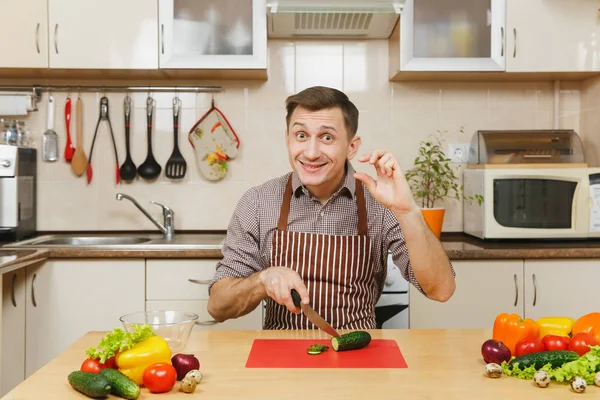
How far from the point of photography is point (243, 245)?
81.7 inches

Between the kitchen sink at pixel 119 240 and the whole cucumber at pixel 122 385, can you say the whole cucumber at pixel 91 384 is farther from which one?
the kitchen sink at pixel 119 240

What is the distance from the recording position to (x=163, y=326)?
139 centimetres

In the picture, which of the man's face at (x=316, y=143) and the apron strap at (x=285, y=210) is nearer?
the man's face at (x=316, y=143)

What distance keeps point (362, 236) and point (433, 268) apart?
0.33m

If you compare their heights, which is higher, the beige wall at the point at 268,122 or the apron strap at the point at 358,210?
the beige wall at the point at 268,122

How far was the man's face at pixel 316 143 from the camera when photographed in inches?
77.2

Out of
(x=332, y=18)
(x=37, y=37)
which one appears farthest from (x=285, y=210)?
(x=37, y=37)

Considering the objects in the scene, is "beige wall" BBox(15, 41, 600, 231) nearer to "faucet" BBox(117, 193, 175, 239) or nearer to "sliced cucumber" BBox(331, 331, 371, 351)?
"faucet" BBox(117, 193, 175, 239)

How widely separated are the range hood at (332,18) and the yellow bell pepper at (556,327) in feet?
5.69

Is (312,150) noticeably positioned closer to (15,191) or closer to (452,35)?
(452,35)

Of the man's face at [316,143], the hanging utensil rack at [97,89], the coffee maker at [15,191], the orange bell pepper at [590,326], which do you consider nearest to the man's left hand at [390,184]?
the man's face at [316,143]

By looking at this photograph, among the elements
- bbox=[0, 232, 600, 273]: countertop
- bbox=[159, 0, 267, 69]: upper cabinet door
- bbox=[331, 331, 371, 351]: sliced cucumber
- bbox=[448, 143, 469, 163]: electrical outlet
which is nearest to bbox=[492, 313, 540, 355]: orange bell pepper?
bbox=[331, 331, 371, 351]: sliced cucumber

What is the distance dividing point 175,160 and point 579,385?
2471 mm

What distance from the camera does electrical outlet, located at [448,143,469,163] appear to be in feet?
11.0
